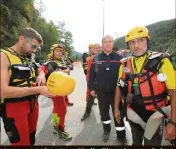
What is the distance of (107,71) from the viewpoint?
4.67m

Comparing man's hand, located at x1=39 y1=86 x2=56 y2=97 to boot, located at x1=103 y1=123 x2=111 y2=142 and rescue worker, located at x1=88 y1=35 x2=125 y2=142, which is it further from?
boot, located at x1=103 y1=123 x2=111 y2=142

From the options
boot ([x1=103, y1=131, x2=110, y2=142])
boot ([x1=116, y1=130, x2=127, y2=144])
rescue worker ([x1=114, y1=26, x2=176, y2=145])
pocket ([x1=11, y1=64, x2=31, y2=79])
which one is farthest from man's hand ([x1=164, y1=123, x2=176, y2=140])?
boot ([x1=103, y1=131, x2=110, y2=142])

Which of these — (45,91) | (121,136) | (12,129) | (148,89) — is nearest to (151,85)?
(148,89)

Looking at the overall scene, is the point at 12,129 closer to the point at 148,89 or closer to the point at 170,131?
the point at 148,89

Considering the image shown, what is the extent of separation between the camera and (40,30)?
170ft

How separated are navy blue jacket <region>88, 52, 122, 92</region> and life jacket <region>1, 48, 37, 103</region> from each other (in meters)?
1.89

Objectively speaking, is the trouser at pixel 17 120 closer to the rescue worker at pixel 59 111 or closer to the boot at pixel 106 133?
the rescue worker at pixel 59 111

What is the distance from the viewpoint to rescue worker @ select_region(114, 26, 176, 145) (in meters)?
2.80

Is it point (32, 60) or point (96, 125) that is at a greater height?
point (32, 60)

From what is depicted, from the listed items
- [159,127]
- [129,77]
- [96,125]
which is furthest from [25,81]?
[96,125]

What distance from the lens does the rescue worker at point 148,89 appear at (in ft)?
9.18

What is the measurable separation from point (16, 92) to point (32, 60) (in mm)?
759

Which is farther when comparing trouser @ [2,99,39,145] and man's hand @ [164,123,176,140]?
trouser @ [2,99,39,145]

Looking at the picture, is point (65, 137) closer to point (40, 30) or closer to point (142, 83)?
point (142, 83)
